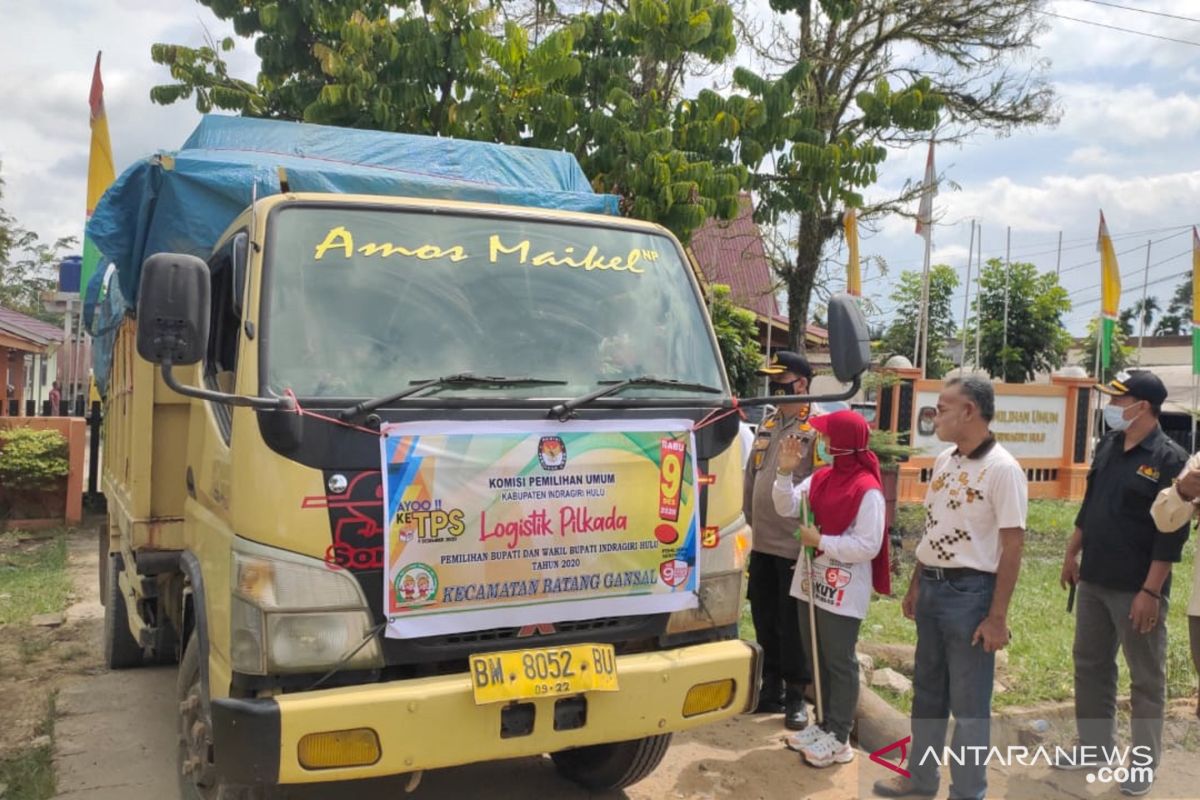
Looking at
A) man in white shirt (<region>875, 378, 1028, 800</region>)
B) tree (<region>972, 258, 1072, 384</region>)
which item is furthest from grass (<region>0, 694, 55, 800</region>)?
tree (<region>972, 258, 1072, 384</region>)

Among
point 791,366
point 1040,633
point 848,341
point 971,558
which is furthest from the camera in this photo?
point 1040,633

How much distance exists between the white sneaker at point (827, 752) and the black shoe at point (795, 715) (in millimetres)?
445

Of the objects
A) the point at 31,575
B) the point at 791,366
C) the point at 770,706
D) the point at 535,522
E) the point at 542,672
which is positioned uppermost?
the point at 791,366

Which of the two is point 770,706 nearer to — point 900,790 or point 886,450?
point 900,790

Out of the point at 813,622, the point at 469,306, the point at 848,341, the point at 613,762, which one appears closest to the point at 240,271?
the point at 469,306

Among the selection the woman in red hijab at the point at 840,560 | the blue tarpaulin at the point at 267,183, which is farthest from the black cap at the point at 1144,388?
the blue tarpaulin at the point at 267,183

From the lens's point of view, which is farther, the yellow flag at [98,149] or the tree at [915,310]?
the tree at [915,310]

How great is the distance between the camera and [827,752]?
4.40m

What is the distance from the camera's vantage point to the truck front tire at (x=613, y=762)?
3910 millimetres

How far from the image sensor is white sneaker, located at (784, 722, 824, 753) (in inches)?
176

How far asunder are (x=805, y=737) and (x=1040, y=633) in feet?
9.82

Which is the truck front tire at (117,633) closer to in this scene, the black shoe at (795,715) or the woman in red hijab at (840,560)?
the black shoe at (795,715)

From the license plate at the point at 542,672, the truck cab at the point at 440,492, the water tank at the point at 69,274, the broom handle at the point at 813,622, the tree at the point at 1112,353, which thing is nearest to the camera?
the truck cab at the point at 440,492

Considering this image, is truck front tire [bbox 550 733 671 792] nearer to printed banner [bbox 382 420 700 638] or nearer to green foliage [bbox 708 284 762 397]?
printed banner [bbox 382 420 700 638]
